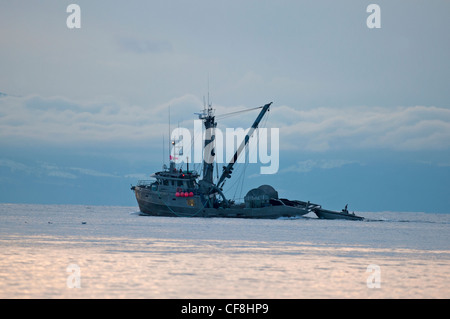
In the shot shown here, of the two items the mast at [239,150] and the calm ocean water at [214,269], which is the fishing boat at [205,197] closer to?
the mast at [239,150]

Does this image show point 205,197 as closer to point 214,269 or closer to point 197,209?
point 197,209

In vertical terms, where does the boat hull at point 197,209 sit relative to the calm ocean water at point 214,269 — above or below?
above

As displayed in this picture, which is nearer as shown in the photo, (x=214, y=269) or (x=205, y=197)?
(x=214, y=269)

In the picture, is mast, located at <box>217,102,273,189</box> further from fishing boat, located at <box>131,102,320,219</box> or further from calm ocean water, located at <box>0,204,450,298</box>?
calm ocean water, located at <box>0,204,450,298</box>

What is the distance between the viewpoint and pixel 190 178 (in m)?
110

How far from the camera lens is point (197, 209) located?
113 meters

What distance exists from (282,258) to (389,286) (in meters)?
14.0

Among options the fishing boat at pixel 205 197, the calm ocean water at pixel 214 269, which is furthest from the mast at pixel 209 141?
the calm ocean water at pixel 214 269

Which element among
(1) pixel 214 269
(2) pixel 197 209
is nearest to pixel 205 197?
(2) pixel 197 209

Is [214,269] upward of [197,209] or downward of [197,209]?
downward

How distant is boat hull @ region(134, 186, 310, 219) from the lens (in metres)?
112

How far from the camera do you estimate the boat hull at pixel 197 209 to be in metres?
112
